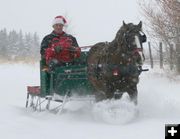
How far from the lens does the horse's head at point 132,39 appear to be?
7.74m

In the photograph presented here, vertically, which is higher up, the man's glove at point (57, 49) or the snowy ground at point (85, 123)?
the man's glove at point (57, 49)

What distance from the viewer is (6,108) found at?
9.35 m

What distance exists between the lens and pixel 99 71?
8.27m

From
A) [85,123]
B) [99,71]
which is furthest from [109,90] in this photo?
[85,123]

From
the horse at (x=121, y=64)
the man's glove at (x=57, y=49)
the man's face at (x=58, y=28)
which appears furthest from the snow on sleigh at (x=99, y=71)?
the man's face at (x=58, y=28)

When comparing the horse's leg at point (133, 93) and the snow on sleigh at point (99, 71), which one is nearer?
the snow on sleigh at point (99, 71)

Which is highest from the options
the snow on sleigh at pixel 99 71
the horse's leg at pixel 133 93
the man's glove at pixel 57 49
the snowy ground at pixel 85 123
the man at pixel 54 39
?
the man at pixel 54 39

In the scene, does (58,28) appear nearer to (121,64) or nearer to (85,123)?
(121,64)

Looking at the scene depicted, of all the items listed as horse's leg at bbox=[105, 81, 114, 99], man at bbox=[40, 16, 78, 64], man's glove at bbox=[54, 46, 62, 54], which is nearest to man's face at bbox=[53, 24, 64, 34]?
man at bbox=[40, 16, 78, 64]

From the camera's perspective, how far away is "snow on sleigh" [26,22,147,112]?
26.1ft

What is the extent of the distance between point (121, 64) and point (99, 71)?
0.46 m

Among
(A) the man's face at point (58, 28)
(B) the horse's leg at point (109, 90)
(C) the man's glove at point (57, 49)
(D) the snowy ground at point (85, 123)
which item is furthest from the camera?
(A) the man's face at point (58, 28)

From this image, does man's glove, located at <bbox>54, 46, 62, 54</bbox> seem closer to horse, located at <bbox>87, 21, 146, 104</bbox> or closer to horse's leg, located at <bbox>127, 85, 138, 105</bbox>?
horse, located at <bbox>87, 21, 146, 104</bbox>

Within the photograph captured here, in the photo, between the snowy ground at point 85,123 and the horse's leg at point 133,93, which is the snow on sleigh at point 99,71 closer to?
the horse's leg at point 133,93
